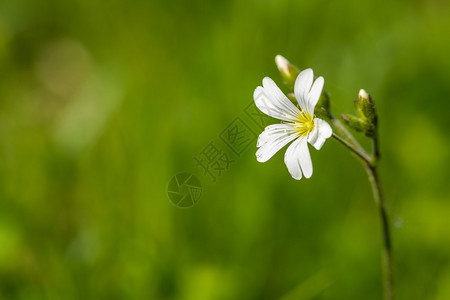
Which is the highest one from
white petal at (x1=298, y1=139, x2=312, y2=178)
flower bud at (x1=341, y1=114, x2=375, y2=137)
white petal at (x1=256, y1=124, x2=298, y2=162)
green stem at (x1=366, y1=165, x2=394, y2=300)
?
white petal at (x1=256, y1=124, x2=298, y2=162)

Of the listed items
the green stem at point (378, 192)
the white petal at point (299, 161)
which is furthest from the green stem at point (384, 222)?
the white petal at point (299, 161)

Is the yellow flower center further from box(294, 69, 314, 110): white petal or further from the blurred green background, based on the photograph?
the blurred green background

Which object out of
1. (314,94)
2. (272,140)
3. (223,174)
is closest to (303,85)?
(314,94)

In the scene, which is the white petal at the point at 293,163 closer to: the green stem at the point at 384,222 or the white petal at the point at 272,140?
the white petal at the point at 272,140

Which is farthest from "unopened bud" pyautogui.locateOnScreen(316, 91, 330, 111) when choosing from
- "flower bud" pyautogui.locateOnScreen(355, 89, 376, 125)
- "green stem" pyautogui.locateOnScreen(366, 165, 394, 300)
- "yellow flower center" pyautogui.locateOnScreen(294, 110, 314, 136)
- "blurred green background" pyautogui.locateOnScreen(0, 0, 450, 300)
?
"blurred green background" pyautogui.locateOnScreen(0, 0, 450, 300)

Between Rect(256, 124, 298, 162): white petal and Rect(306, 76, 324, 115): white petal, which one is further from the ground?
Rect(306, 76, 324, 115): white petal

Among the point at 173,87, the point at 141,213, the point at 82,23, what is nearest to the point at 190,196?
the point at 141,213

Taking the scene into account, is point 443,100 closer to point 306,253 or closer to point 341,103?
point 341,103

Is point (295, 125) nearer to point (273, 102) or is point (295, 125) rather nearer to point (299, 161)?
point (273, 102)
